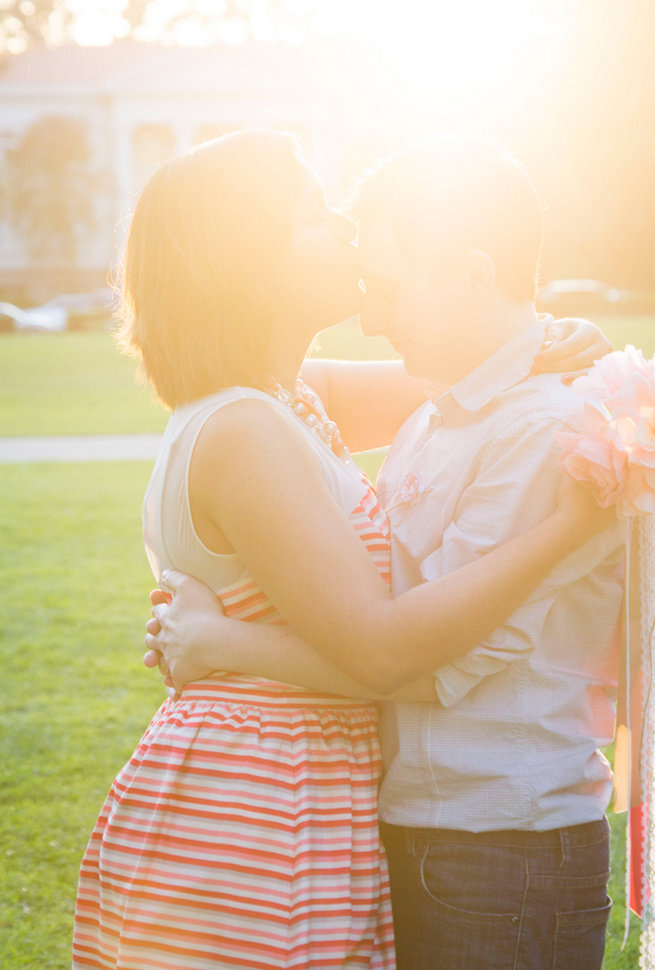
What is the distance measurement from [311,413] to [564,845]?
3.22 feet

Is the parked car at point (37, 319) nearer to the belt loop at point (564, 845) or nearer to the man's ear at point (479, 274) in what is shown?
the man's ear at point (479, 274)

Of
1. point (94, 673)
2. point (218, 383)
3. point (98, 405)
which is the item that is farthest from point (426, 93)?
point (218, 383)

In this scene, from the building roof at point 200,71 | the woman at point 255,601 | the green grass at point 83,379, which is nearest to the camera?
the woman at point 255,601

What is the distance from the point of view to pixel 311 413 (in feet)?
8.01

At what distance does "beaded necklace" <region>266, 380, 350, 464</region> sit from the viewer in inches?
94.0

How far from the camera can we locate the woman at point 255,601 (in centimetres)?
208

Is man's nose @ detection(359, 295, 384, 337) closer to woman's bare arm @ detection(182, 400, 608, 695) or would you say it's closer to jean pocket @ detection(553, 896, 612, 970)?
woman's bare arm @ detection(182, 400, 608, 695)

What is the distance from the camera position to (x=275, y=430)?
84.7 inches

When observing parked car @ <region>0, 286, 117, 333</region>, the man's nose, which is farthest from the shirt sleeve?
parked car @ <region>0, 286, 117, 333</region>

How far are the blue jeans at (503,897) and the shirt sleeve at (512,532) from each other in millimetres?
276

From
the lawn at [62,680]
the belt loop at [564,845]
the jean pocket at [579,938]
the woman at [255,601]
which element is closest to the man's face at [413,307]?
the woman at [255,601]

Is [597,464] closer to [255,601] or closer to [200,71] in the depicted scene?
[255,601]

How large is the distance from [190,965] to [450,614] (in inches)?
31.3

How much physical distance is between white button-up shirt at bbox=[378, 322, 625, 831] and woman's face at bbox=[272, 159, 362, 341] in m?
0.40
